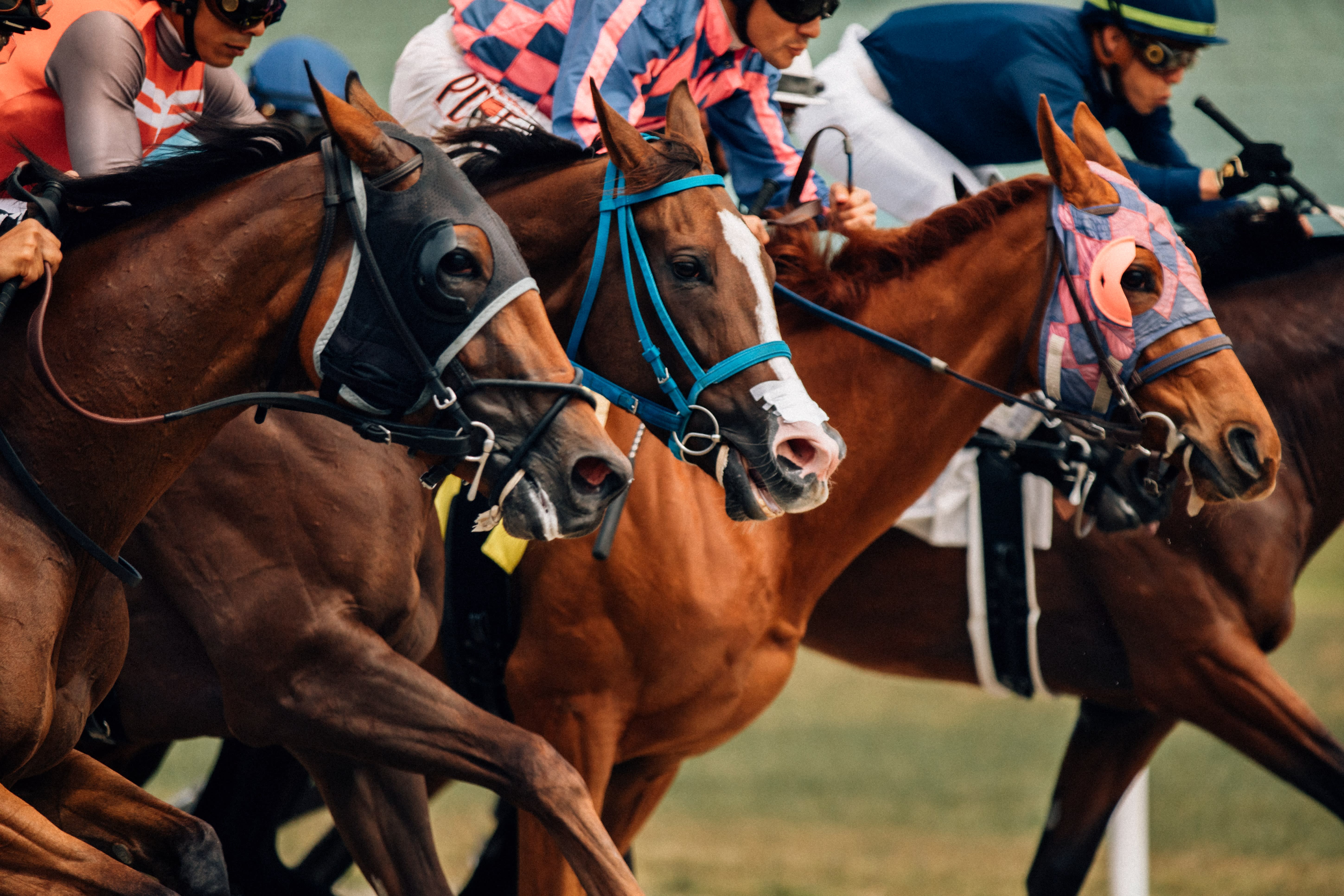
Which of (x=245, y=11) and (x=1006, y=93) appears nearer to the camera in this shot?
(x=245, y=11)

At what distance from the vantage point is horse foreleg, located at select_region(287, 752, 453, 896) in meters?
3.33

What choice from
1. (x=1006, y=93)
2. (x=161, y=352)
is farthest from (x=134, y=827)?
(x=1006, y=93)

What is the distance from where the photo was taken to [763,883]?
6.27 metres

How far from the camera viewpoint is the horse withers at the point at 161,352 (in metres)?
2.52

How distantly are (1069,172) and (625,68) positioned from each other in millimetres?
1012

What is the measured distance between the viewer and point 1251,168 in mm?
4594

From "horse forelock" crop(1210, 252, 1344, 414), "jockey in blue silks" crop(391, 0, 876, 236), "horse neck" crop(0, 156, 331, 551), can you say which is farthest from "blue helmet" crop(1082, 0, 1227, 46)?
"horse neck" crop(0, 156, 331, 551)

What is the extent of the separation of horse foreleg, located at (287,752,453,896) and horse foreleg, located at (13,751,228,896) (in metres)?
0.54

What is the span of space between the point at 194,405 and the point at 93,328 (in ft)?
0.62

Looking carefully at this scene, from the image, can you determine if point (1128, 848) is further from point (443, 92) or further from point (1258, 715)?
point (443, 92)

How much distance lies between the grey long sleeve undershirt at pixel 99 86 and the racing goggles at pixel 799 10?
4.50ft

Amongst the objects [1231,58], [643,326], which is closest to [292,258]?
[643,326]

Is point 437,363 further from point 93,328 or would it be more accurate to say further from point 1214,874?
point 1214,874

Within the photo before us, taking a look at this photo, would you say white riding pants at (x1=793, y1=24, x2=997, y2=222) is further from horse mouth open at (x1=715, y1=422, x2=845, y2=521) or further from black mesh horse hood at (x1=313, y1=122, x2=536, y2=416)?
black mesh horse hood at (x1=313, y1=122, x2=536, y2=416)
